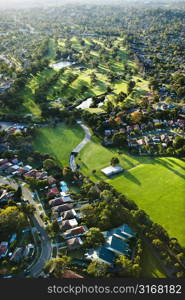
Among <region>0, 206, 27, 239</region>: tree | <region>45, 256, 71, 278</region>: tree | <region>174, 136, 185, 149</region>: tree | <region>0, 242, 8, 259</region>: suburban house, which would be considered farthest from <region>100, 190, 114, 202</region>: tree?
<region>174, 136, 185, 149</region>: tree

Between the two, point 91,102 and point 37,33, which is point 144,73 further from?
point 37,33

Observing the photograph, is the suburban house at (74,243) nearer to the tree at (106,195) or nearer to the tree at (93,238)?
the tree at (93,238)

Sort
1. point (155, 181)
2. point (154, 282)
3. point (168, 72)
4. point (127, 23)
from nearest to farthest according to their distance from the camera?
point (154, 282), point (155, 181), point (168, 72), point (127, 23)

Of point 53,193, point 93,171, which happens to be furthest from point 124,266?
point 93,171

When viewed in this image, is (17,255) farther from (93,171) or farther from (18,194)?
(93,171)

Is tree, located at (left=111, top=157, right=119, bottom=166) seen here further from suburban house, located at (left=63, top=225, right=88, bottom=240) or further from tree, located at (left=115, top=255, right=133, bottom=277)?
tree, located at (left=115, top=255, right=133, bottom=277)

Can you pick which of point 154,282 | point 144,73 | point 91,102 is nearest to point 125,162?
point 154,282
